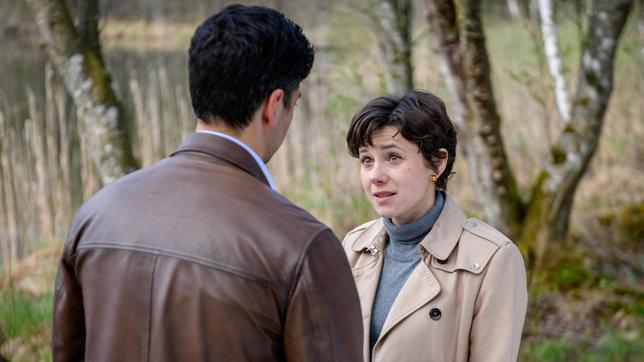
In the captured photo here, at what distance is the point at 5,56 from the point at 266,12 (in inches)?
557

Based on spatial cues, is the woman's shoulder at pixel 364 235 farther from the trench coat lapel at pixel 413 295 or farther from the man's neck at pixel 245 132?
the man's neck at pixel 245 132

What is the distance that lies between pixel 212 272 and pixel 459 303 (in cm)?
89

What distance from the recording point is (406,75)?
5.57 metres

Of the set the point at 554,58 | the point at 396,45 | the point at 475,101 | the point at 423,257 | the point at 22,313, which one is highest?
the point at 396,45

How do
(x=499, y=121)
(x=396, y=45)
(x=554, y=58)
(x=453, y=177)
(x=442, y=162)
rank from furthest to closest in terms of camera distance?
(x=554, y=58)
(x=453, y=177)
(x=396, y=45)
(x=499, y=121)
(x=442, y=162)

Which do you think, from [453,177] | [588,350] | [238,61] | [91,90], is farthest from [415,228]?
[453,177]

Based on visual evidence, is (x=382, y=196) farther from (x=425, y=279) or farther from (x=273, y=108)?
(x=273, y=108)

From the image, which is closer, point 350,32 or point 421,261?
point 421,261

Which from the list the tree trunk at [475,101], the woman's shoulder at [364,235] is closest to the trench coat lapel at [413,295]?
the woman's shoulder at [364,235]

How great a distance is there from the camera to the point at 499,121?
16.5ft

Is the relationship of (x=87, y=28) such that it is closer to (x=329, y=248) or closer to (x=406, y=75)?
(x=406, y=75)

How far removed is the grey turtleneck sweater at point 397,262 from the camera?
2.13 m

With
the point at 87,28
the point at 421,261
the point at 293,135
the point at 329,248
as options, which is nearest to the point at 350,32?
the point at 293,135

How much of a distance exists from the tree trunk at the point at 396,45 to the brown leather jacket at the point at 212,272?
418 centimetres
